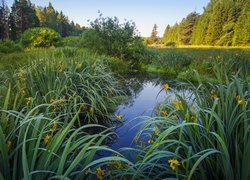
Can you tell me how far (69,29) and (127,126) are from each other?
52441 mm

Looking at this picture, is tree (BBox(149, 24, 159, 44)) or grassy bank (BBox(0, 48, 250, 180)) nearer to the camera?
grassy bank (BBox(0, 48, 250, 180))

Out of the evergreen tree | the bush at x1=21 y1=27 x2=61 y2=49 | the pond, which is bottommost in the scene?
the pond

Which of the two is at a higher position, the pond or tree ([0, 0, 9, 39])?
tree ([0, 0, 9, 39])

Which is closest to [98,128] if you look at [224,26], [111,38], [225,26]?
[111,38]

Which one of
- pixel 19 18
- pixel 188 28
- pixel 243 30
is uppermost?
pixel 188 28

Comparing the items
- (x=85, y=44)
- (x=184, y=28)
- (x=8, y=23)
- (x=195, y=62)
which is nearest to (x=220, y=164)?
(x=195, y=62)

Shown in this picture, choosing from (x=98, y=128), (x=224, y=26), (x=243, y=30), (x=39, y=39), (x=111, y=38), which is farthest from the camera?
(x=224, y=26)

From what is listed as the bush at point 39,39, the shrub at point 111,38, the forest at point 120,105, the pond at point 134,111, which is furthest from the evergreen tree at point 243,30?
the pond at point 134,111

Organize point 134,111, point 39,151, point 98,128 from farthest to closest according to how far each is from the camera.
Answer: point 134,111
point 98,128
point 39,151

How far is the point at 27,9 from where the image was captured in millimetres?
35344

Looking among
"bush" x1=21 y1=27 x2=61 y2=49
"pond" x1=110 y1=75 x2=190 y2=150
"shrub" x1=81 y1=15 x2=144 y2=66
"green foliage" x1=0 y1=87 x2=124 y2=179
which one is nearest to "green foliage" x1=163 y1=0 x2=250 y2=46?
"shrub" x1=81 y1=15 x2=144 y2=66

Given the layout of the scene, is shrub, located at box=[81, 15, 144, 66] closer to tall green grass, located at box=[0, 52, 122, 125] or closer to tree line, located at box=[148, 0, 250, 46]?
tall green grass, located at box=[0, 52, 122, 125]

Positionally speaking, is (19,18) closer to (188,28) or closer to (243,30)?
(188,28)

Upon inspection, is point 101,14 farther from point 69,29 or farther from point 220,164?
point 69,29
